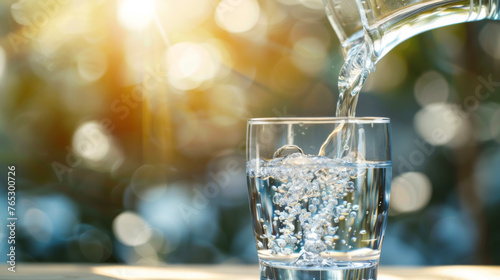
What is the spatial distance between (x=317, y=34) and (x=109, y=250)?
37.0 inches

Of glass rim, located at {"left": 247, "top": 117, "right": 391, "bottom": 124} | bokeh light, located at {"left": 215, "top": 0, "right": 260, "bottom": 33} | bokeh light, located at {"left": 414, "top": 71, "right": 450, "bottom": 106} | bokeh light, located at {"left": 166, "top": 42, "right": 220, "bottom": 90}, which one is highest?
bokeh light, located at {"left": 215, "top": 0, "right": 260, "bottom": 33}

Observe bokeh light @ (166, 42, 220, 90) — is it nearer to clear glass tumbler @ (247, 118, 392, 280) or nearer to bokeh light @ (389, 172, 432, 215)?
bokeh light @ (389, 172, 432, 215)

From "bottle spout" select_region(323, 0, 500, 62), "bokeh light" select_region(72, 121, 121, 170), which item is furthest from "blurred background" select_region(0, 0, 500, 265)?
"bottle spout" select_region(323, 0, 500, 62)

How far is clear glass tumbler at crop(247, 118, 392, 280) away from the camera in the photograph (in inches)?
30.1

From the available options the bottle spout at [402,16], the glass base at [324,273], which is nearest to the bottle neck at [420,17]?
the bottle spout at [402,16]

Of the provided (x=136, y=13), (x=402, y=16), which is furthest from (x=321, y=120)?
(x=136, y=13)

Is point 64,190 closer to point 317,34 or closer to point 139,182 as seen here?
point 139,182

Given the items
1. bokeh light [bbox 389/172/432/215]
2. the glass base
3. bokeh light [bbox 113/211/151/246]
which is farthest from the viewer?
bokeh light [bbox 113/211/151/246]

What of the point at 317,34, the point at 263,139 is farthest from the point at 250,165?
the point at 317,34

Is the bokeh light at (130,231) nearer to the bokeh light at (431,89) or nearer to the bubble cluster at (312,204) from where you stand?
the bokeh light at (431,89)

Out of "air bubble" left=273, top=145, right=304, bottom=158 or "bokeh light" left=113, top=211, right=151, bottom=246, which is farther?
"bokeh light" left=113, top=211, right=151, bottom=246
